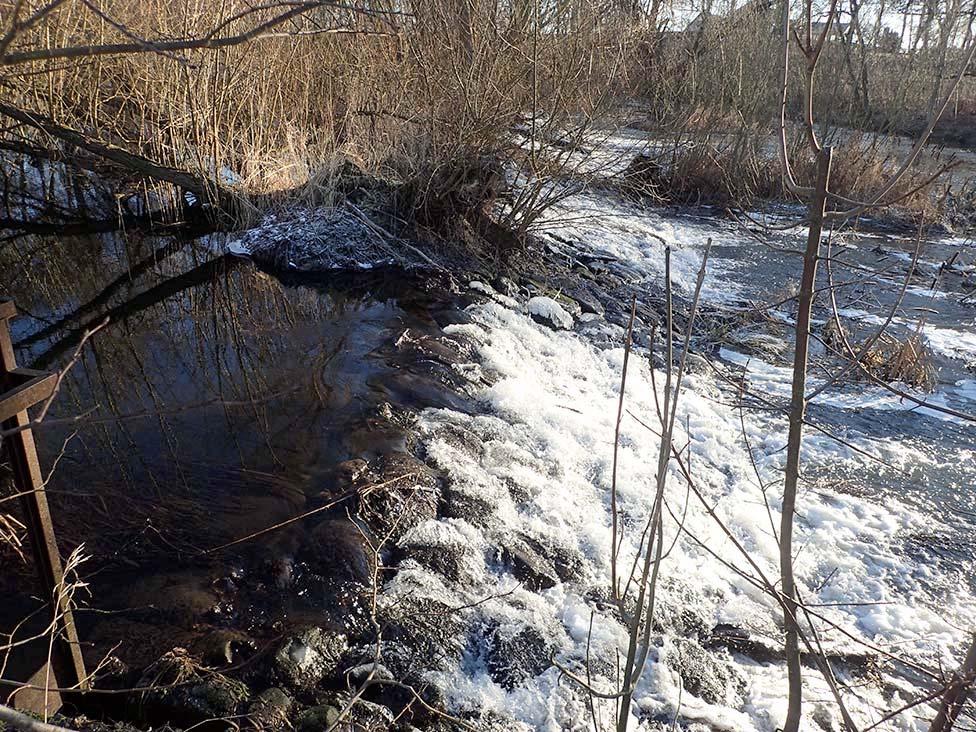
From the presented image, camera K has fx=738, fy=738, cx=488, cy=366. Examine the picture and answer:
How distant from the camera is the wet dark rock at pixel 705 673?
10.0ft

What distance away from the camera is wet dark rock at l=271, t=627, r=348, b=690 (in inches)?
108

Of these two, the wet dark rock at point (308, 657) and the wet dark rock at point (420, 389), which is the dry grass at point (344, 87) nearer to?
the wet dark rock at point (420, 389)

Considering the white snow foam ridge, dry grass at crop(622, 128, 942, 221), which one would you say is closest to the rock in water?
the white snow foam ridge

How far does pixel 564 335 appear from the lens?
253 inches

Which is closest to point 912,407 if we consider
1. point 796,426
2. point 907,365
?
point 907,365

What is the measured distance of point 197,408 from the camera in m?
4.06

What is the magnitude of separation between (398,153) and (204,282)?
7.90 ft

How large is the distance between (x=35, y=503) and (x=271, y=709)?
3.51ft

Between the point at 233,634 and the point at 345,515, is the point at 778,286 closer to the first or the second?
the point at 345,515

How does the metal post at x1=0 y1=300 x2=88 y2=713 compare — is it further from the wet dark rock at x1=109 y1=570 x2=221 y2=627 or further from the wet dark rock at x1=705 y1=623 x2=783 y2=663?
the wet dark rock at x1=705 y1=623 x2=783 y2=663

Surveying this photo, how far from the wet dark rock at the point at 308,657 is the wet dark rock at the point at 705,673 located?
1396 millimetres

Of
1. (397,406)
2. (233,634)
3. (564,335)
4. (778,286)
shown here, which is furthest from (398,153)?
(233,634)

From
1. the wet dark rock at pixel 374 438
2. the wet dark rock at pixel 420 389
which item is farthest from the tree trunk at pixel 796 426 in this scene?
the wet dark rock at pixel 420 389

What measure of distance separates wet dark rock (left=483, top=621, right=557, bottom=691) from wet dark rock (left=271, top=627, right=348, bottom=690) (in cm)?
60
